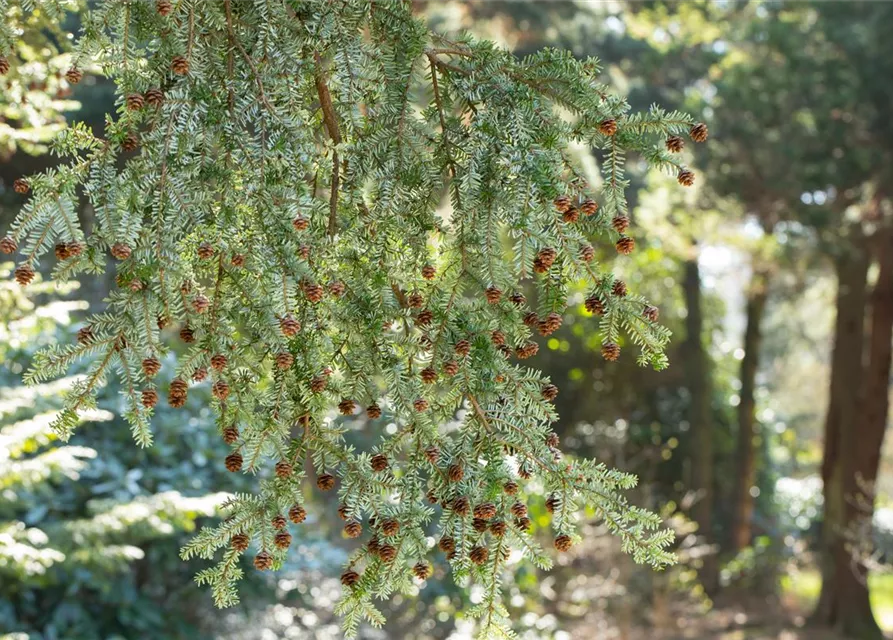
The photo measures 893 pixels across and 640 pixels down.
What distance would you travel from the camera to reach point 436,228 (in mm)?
1993

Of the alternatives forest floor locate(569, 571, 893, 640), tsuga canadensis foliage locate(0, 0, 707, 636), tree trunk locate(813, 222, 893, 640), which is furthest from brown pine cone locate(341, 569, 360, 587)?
tree trunk locate(813, 222, 893, 640)

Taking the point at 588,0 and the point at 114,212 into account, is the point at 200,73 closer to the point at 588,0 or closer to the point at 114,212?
the point at 114,212

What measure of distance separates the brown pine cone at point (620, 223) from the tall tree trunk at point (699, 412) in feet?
32.1

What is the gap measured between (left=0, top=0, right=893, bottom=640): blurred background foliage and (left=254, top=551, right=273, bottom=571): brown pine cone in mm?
1613

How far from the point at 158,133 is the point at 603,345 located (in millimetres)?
911

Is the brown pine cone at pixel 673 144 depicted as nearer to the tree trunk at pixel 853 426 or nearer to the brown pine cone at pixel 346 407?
the brown pine cone at pixel 346 407

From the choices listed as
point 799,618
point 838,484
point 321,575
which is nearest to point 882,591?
point 799,618

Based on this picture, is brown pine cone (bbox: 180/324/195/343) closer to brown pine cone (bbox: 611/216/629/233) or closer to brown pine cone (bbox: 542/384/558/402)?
brown pine cone (bbox: 542/384/558/402)

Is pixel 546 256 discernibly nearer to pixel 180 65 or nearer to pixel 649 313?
pixel 649 313

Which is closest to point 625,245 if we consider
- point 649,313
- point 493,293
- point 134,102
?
point 649,313

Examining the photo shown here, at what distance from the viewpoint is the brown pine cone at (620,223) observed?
1.84 m

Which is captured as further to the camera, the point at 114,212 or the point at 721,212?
the point at 721,212

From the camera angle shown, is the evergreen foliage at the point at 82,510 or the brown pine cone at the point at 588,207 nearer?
the brown pine cone at the point at 588,207

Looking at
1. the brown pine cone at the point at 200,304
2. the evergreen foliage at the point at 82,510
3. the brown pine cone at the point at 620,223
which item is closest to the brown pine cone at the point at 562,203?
the brown pine cone at the point at 620,223
